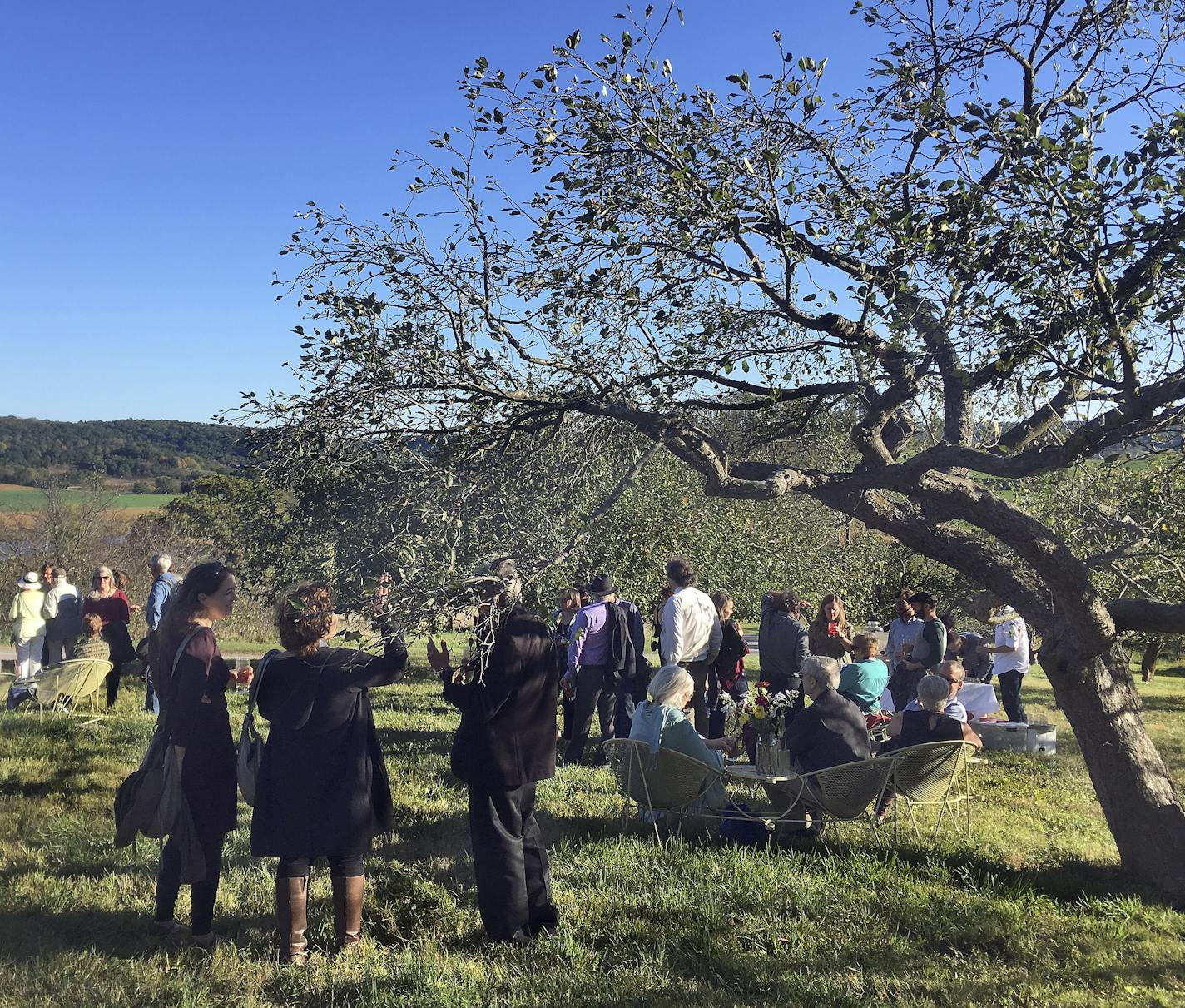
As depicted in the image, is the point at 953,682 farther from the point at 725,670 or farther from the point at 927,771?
the point at 927,771

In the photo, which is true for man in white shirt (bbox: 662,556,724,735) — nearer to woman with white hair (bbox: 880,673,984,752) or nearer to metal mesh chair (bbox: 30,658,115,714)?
woman with white hair (bbox: 880,673,984,752)

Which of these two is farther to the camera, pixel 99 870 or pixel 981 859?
pixel 981 859

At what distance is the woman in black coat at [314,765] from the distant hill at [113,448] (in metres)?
34.2

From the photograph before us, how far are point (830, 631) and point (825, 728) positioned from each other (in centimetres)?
328

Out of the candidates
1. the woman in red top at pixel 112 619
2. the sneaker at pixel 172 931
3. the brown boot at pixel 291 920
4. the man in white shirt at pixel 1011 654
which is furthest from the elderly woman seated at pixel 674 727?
the woman in red top at pixel 112 619

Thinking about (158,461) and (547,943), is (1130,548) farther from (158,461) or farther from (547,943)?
(158,461)

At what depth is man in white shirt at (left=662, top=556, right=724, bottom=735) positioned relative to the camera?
897 centimetres

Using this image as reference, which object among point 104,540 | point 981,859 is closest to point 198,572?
point 981,859

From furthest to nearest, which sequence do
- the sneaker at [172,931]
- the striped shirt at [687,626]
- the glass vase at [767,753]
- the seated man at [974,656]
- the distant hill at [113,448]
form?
1. the distant hill at [113,448]
2. the seated man at [974,656]
3. the striped shirt at [687,626]
4. the glass vase at [767,753]
5. the sneaker at [172,931]

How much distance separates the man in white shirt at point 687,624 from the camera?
29.4ft

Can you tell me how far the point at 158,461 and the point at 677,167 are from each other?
172 feet

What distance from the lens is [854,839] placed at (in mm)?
6820

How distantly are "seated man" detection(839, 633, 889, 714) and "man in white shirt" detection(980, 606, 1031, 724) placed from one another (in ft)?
12.1

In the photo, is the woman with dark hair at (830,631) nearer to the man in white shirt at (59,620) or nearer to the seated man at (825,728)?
the seated man at (825,728)
